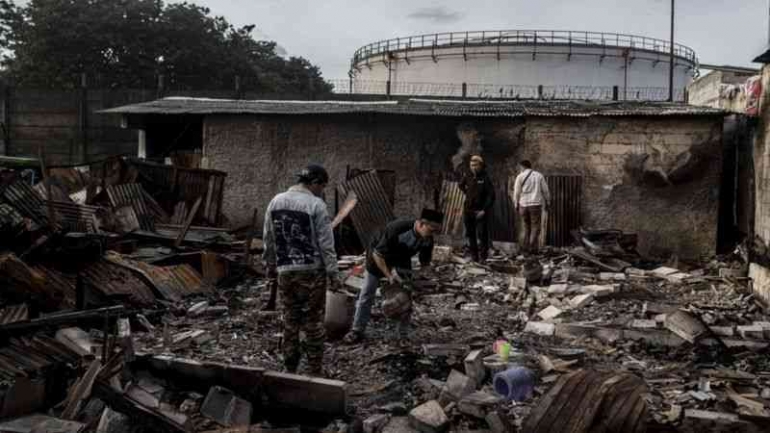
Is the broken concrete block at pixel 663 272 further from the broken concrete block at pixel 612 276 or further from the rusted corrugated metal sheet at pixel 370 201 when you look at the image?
the rusted corrugated metal sheet at pixel 370 201

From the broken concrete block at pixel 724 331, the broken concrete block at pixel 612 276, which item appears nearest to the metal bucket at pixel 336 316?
the broken concrete block at pixel 724 331

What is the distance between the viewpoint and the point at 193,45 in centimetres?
3070

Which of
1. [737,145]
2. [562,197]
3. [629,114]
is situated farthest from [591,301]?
[737,145]

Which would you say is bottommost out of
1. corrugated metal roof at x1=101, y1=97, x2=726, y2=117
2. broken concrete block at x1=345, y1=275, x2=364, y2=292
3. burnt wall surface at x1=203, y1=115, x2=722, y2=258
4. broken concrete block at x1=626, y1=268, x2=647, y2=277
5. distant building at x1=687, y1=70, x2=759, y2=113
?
broken concrete block at x1=345, y1=275, x2=364, y2=292

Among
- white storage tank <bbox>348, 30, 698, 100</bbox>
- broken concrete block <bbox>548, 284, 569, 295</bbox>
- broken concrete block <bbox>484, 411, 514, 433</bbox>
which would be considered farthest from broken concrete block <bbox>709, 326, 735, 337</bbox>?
white storage tank <bbox>348, 30, 698, 100</bbox>

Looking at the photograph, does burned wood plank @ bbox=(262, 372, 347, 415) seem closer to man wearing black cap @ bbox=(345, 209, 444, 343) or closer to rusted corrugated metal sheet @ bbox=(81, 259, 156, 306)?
man wearing black cap @ bbox=(345, 209, 444, 343)

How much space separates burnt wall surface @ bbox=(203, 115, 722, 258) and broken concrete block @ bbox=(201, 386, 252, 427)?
25.6 feet

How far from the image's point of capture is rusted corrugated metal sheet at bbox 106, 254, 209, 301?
7.88 m

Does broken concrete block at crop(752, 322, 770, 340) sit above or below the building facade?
below

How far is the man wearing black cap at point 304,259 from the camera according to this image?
492cm

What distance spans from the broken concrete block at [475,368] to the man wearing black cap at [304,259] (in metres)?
1.18

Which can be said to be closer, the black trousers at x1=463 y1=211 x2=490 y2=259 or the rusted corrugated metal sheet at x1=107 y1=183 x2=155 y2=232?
the black trousers at x1=463 y1=211 x2=490 y2=259

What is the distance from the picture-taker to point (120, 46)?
2947 cm

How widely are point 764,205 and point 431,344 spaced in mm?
5298
